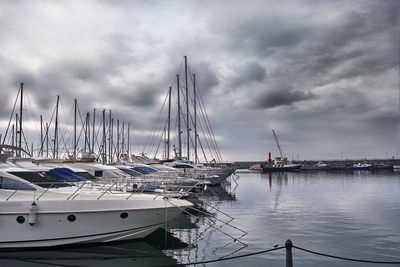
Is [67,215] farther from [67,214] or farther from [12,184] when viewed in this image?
[12,184]

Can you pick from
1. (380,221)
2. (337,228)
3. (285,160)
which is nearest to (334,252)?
(337,228)

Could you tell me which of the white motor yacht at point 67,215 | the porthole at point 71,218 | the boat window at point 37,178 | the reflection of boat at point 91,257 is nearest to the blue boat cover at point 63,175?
the boat window at point 37,178

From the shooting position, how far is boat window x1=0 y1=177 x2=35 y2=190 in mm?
11953

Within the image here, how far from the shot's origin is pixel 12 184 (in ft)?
39.5

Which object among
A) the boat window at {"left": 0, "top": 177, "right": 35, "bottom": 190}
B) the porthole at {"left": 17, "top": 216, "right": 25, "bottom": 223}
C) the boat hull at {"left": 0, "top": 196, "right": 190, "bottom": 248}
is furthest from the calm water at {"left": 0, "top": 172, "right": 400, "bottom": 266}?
Answer: the boat window at {"left": 0, "top": 177, "right": 35, "bottom": 190}

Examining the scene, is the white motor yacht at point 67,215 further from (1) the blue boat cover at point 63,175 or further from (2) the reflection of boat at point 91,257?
(1) the blue boat cover at point 63,175

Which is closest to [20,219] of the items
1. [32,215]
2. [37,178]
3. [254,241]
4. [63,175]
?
[32,215]

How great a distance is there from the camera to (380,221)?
18516mm

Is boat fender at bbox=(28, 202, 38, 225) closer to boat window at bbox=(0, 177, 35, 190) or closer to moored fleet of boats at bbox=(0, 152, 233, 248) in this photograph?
moored fleet of boats at bbox=(0, 152, 233, 248)

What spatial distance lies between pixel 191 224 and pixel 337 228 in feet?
24.4

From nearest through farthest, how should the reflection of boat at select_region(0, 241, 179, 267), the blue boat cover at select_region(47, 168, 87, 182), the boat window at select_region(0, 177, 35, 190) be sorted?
the reflection of boat at select_region(0, 241, 179, 267) < the boat window at select_region(0, 177, 35, 190) < the blue boat cover at select_region(47, 168, 87, 182)

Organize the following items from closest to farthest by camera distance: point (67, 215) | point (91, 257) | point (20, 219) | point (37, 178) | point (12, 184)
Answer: point (20, 219) → point (67, 215) → point (91, 257) → point (12, 184) → point (37, 178)

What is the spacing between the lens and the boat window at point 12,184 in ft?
39.2

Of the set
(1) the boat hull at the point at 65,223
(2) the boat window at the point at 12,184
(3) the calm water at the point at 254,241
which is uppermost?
(2) the boat window at the point at 12,184
